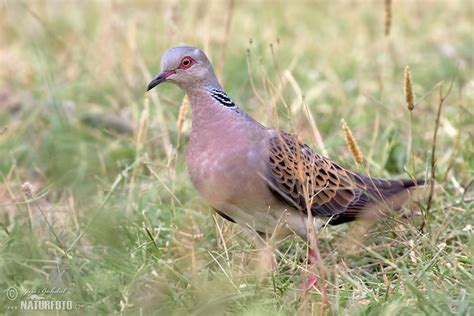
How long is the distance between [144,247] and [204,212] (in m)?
0.71

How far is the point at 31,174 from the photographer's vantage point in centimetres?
545

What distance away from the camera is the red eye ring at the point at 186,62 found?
13.5 ft

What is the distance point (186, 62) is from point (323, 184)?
2.73 ft

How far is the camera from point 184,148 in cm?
554

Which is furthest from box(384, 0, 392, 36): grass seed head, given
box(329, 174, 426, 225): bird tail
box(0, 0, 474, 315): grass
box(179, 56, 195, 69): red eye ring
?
box(179, 56, 195, 69): red eye ring

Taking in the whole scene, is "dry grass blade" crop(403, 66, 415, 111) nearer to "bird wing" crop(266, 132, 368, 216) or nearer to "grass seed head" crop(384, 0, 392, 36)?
"bird wing" crop(266, 132, 368, 216)

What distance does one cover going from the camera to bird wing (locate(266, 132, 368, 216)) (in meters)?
4.01

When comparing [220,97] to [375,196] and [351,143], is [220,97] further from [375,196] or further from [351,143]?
[375,196]

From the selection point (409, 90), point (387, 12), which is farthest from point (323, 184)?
point (387, 12)

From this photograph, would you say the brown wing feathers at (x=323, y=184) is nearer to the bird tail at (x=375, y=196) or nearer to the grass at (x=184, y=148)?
the bird tail at (x=375, y=196)

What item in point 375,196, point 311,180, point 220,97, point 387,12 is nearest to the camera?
point 311,180

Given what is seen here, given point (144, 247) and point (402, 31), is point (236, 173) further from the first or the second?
point (402, 31)

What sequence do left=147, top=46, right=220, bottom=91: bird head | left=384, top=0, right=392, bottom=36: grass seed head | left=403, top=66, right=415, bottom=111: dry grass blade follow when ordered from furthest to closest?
left=384, top=0, right=392, bottom=36: grass seed head, left=147, top=46, right=220, bottom=91: bird head, left=403, top=66, right=415, bottom=111: dry grass blade

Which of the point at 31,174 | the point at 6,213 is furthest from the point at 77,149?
the point at 6,213
